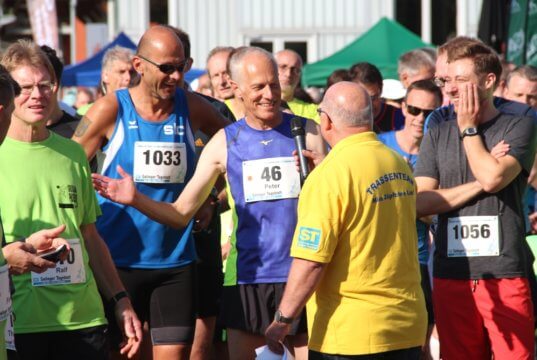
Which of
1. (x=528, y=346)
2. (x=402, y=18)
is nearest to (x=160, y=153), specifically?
(x=528, y=346)

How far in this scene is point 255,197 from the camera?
20.0 ft

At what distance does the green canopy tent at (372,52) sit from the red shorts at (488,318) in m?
10.8

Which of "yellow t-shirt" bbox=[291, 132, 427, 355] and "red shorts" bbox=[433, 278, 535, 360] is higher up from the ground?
"yellow t-shirt" bbox=[291, 132, 427, 355]

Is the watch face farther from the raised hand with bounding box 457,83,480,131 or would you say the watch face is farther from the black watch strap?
the black watch strap

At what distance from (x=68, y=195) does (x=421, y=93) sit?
3.41 metres

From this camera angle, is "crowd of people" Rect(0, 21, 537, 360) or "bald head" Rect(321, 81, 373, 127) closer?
"crowd of people" Rect(0, 21, 537, 360)

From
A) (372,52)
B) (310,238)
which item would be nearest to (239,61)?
(310,238)

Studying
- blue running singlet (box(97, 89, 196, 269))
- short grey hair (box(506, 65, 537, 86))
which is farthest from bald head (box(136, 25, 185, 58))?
short grey hair (box(506, 65, 537, 86))

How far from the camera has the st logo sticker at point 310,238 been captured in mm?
4965

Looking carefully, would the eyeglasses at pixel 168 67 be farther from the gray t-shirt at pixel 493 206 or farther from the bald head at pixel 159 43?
the gray t-shirt at pixel 493 206

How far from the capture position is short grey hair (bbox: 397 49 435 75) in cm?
1002

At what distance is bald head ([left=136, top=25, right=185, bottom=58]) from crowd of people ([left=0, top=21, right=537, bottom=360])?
14 millimetres

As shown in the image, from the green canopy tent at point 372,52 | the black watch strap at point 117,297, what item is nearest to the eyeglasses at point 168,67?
the black watch strap at point 117,297

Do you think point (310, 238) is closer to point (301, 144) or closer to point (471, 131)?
point (301, 144)
